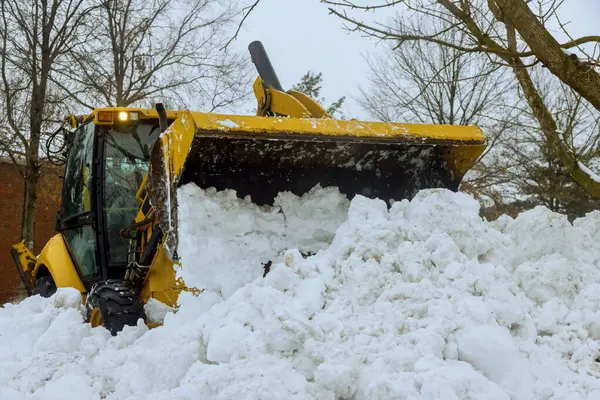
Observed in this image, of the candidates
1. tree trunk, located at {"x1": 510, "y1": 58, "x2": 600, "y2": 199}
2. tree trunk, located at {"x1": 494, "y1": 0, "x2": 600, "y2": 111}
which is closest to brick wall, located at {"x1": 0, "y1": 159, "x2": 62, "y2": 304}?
tree trunk, located at {"x1": 510, "y1": 58, "x2": 600, "y2": 199}

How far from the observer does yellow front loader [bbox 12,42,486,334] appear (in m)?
3.44

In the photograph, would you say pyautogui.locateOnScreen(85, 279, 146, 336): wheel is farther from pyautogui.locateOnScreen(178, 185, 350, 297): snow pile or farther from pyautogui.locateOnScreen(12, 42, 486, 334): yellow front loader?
pyautogui.locateOnScreen(178, 185, 350, 297): snow pile

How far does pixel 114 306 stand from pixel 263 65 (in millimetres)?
Answer: 2518

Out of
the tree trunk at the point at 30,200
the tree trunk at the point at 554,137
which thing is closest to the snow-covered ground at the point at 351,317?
the tree trunk at the point at 554,137

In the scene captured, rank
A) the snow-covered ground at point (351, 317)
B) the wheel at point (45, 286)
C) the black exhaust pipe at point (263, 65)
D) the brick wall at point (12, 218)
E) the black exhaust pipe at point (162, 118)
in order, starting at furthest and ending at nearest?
the brick wall at point (12, 218) → the black exhaust pipe at point (263, 65) → the wheel at point (45, 286) → the black exhaust pipe at point (162, 118) → the snow-covered ground at point (351, 317)

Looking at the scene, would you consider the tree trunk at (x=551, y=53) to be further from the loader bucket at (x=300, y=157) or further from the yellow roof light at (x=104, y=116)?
the yellow roof light at (x=104, y=116)

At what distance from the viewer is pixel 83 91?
395 inches

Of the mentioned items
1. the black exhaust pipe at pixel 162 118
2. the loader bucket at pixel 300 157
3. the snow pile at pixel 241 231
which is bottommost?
the snow pile at pixel 241 231

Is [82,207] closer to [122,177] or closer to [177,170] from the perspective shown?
[122,177]

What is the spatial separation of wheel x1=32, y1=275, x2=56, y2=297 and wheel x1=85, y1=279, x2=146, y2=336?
3.97 feet

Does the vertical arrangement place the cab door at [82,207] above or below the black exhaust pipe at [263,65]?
below

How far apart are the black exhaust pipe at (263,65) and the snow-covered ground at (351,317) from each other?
1.54m

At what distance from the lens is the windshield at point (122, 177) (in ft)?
14.0

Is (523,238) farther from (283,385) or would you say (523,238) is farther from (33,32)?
(33,32)
